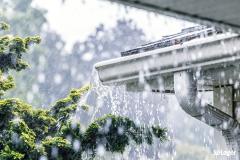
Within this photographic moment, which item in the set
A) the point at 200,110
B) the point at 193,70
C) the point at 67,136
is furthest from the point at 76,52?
the point at 193,70

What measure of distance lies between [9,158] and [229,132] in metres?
3.61

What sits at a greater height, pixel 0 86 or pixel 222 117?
pixel 0 86

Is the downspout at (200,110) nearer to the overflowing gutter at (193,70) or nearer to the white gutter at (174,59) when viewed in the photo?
the overflowing gutter at (193,70)

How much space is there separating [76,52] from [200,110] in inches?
2342

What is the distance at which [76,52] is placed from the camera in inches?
2665

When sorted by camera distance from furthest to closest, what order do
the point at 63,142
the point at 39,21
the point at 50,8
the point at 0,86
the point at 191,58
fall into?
the point at 50,8, the point at 39,21, the point at 0,86, the point at 63,142, the point at 191,58

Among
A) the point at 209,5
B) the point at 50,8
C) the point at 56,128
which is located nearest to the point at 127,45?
the point at 50,8

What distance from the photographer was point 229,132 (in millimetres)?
9359

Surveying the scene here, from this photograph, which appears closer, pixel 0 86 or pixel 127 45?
pixel 0 86

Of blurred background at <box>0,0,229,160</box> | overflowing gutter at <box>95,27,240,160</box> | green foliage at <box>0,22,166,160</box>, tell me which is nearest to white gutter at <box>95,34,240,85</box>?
overflowing gutter at <box>95,27,240,160</box>

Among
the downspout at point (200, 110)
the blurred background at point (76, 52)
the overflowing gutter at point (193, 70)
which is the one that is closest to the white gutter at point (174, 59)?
the overflowing gutter at point (193, 70)

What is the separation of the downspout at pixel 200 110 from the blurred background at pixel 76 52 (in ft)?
146

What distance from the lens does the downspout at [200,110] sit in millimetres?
8420

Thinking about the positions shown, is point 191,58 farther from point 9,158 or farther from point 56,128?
point 56,128
